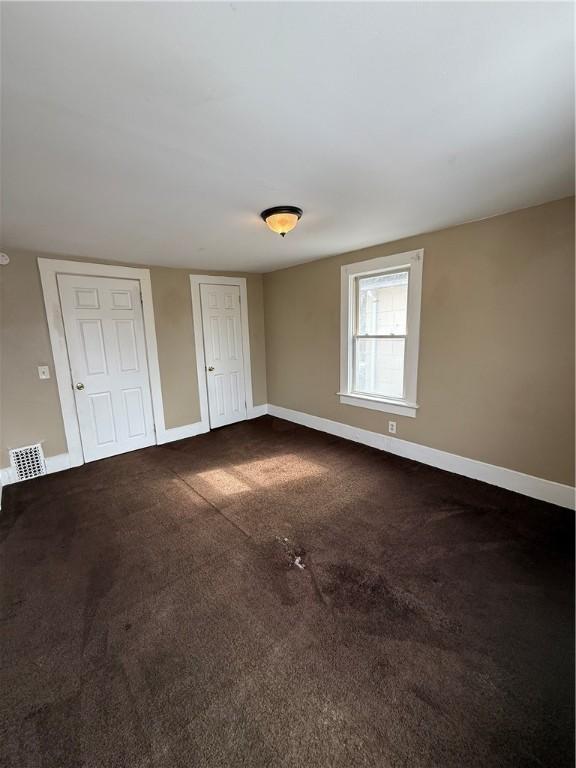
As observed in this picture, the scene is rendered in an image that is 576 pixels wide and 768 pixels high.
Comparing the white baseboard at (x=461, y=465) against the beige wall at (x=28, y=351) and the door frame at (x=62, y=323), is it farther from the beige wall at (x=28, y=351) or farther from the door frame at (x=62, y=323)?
the beige wall at (x=28, y=351)

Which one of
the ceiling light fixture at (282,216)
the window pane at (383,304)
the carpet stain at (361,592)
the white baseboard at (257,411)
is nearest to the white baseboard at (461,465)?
the white baseboard at (257,411)

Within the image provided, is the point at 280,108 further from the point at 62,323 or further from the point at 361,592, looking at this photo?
the point at 62,323

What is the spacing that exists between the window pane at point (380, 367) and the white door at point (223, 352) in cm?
191

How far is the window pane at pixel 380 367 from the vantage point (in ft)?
11.3

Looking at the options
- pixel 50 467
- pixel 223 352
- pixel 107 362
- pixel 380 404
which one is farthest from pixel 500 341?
pixel 50 467

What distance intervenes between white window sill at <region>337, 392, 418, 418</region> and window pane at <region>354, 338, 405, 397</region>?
0.33 feet

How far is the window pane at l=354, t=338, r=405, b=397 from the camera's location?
3430mm

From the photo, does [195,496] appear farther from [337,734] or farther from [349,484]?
[337,734]

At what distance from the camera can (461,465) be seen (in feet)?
9.82

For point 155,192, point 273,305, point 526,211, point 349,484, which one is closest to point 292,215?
point 155,192

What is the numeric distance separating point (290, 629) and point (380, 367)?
270cm

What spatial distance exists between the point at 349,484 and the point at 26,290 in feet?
12.0

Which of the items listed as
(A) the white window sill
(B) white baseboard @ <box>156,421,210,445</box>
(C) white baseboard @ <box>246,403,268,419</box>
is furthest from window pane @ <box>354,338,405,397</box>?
(B) white baseboard @ <box>156,421,210,445</box>

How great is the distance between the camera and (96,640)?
5.08 feet
